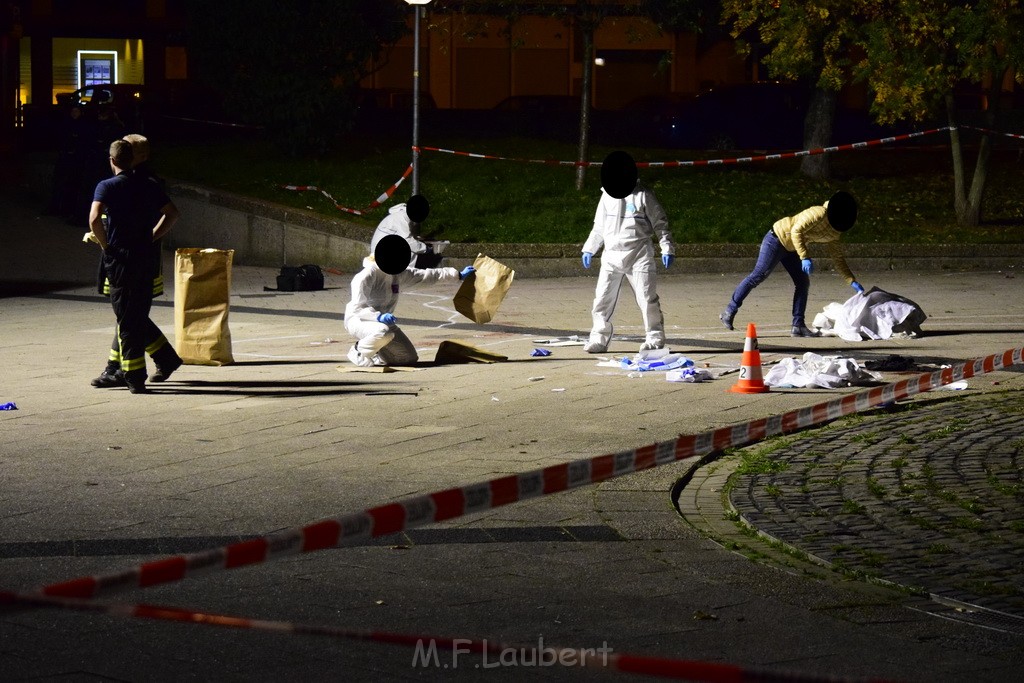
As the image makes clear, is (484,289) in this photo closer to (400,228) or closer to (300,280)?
(400,228)

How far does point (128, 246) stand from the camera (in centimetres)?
1039

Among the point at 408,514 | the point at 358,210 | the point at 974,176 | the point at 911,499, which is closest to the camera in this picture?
the point at 408,514

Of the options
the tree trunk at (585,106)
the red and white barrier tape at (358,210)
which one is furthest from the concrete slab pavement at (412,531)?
the tree trunk at (585,106)

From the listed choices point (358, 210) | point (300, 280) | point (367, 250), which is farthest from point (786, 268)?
point (358, 210)

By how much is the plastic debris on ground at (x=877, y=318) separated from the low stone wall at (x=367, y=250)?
5237mm

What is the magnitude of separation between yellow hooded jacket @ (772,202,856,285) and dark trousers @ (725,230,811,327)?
0.10 meters

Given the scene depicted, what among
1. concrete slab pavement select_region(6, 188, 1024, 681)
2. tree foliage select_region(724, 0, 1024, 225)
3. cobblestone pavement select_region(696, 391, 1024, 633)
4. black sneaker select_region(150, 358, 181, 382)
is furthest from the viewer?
tree foliage select_region(724, 0, 1024, 225)

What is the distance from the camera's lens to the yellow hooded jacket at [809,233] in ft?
43.7

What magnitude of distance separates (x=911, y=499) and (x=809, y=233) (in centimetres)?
642

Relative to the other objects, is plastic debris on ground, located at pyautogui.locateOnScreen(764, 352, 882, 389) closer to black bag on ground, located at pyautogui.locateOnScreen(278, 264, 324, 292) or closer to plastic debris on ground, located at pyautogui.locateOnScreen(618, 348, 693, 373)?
plastic debris on ground, located at pyautogui.locateOnScreen(618, 348, 693, 373)

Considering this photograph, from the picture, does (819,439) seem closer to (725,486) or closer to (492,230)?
(725,486)

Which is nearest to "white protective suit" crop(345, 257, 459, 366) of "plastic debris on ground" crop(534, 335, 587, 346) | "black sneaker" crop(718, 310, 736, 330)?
"plastic debris on ground" crop(534, 335, 587, 346)

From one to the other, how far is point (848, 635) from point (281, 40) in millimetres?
18147

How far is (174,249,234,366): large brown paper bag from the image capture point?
11.6 meters
